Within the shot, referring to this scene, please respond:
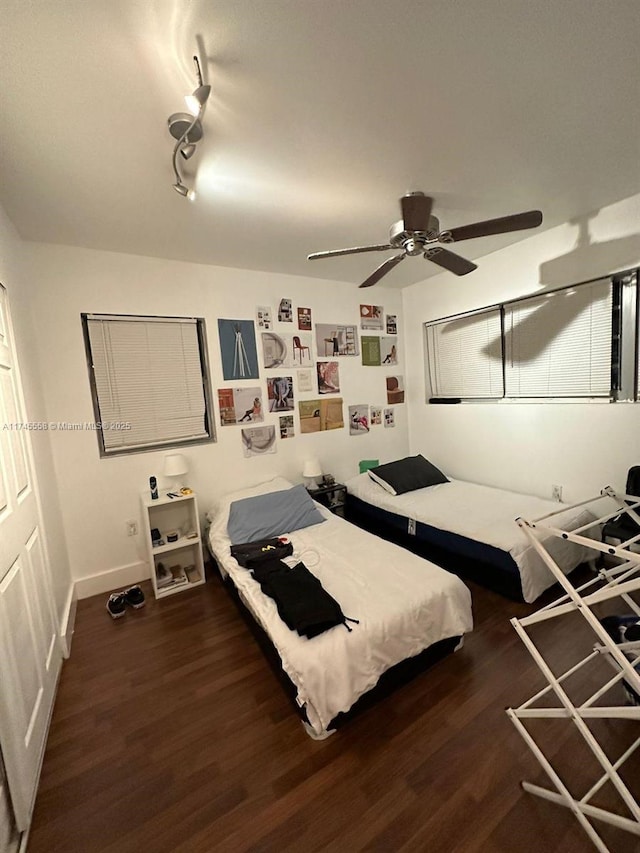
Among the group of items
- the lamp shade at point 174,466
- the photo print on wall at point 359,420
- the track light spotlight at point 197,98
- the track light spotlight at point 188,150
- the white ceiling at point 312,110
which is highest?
the white ceiling at point 312,110

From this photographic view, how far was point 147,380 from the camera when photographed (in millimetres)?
2801

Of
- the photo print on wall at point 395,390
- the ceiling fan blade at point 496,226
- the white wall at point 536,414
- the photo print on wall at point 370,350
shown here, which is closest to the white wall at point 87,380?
the photo print on wall at point 370,350

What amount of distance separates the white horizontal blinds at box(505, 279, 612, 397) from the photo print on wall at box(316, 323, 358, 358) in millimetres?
1496

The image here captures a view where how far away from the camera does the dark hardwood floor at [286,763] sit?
115cm

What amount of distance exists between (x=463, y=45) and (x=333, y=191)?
903mm

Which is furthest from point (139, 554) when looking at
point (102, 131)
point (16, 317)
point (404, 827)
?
point (102, 131)

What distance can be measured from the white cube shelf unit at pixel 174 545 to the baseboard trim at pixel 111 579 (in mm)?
177

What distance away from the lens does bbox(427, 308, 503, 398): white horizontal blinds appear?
3.25m

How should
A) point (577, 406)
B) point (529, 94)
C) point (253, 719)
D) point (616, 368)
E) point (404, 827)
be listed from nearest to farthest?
point (404, 827)
point (529, 94)
point (253, 719)
point (616, 368)
point (577, 406)

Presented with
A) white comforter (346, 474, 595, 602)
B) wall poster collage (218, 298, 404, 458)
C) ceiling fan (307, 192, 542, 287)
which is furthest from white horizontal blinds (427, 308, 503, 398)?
ceiling fan (307, 192, 542, 287)

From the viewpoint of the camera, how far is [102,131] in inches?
57.1

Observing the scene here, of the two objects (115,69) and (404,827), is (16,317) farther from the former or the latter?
(404,827)

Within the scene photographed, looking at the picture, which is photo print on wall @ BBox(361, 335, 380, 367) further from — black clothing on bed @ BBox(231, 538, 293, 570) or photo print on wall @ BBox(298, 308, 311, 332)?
black clothing on bed @ BBox(231, 538, 293, 570)

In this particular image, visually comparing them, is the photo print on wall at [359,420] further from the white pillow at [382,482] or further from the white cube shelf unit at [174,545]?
the white cube shelf unit at [174,545]
